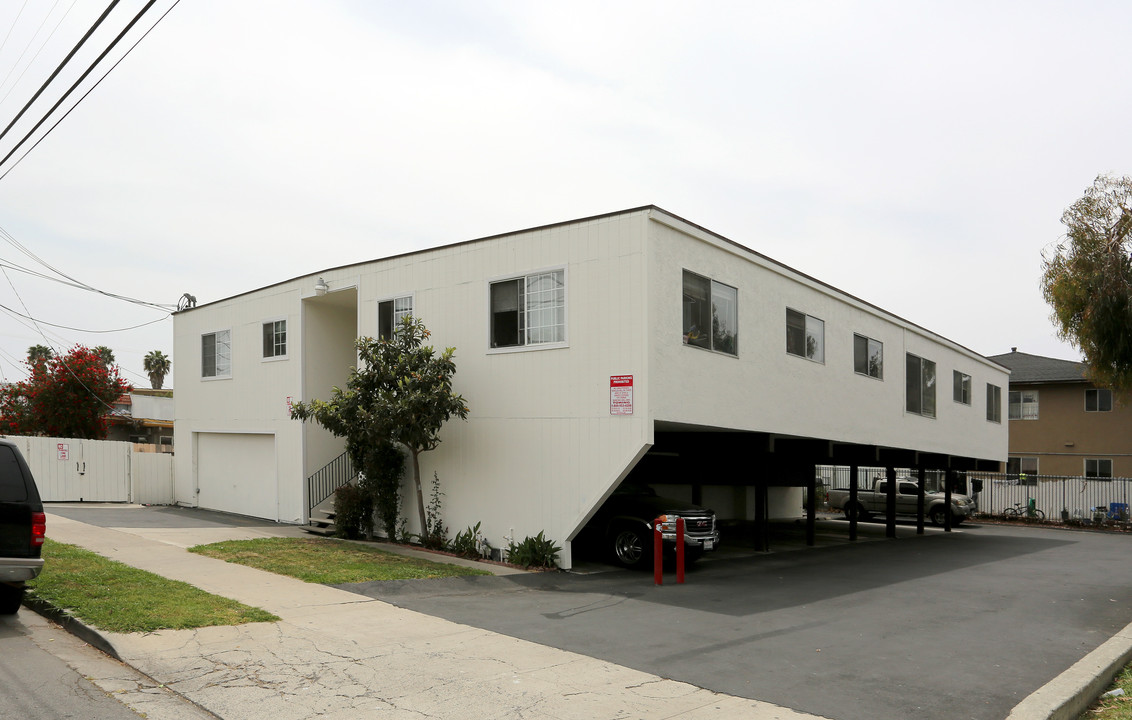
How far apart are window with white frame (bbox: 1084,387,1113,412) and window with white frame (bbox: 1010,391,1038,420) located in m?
2.01

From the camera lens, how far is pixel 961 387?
26719 millimetres

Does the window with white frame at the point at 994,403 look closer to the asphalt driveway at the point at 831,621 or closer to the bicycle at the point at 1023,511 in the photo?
the bicycle at the point at 1023,511

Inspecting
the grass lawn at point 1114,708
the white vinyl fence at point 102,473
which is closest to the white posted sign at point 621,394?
the grass lawn at point 1114,708

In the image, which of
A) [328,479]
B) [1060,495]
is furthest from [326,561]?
[1060,495]

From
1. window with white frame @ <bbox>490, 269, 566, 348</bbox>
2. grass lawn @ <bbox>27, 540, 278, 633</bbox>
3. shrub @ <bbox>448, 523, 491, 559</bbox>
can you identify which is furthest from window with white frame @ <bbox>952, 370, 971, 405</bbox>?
grass lawn @ <bbox>27, 540, 278, 633</bbox>

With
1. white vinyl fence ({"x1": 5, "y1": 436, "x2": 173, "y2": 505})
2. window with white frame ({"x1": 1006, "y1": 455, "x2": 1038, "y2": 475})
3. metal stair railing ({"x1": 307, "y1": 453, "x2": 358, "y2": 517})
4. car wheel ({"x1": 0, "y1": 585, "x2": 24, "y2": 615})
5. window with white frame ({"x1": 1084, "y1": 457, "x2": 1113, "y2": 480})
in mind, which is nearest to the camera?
car wheel ({"x1": 0, "y1": 585, "x2": 24, "y2": 615})

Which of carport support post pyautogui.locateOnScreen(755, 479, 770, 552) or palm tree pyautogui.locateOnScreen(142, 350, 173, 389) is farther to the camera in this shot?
palm tree pyautogui.locateOnScreen(142, 350, 173, 389)

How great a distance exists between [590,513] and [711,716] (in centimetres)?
747

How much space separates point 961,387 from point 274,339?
2027 centimetres

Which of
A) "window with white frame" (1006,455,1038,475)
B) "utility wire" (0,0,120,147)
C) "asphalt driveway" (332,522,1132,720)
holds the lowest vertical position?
"window with white frame" (1006,455,1038,475)

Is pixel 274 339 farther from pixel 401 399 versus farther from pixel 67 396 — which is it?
pixel 67 396

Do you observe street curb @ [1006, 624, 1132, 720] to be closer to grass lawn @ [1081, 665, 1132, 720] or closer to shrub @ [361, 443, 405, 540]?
grass lawn @ [1081, 665, 1132, 720]

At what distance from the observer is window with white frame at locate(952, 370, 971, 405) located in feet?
85.7

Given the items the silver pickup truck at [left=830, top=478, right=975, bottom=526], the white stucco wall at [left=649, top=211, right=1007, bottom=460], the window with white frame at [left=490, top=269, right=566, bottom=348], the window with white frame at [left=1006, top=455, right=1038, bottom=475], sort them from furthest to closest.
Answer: the window with white frame at [left=1006, top=455, right=1038, bottom=475] → the silver pickup truck at [left=830, top=478, right=975, bottom=526] → the window with white frame at [left=490, top=269, right=566, bottom=348] → the white stucco wall at [left=649, top=211, right=1007, bottom=460]
